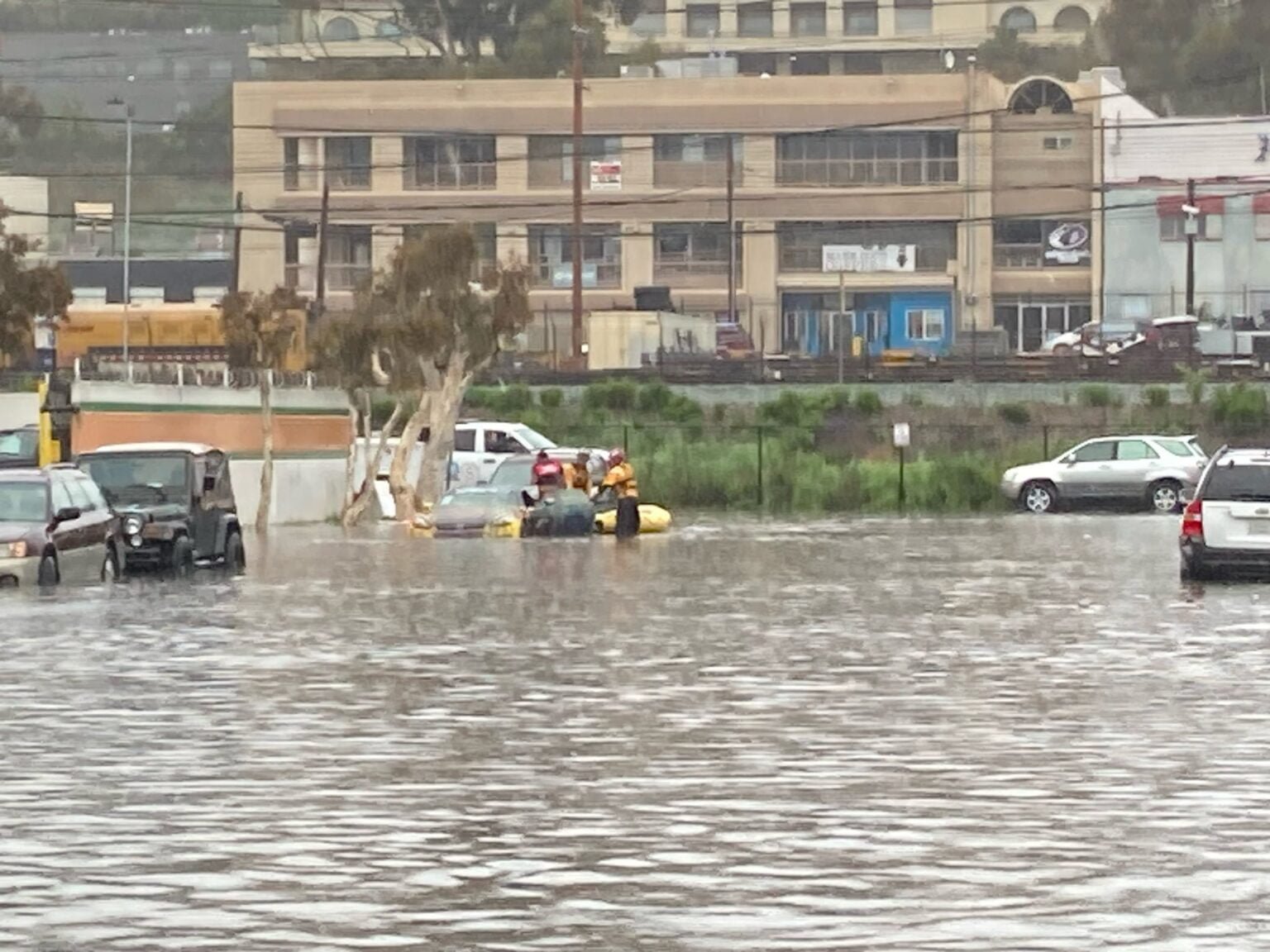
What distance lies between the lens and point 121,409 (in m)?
60.3

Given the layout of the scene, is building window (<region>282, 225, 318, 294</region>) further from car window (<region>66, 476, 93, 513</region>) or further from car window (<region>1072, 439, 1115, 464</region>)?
car window (<region>66, 476, 93, 513</region>)

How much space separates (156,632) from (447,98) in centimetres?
8937

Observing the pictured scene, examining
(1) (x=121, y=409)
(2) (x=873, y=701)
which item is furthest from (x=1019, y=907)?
(1) (x=121, y=409)

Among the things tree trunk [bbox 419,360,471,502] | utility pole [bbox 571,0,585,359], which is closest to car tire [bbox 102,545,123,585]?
tree trunk [bbox 419,360,471,502]

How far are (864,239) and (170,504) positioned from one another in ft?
251

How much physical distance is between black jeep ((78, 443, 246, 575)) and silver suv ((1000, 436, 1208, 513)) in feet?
95.2

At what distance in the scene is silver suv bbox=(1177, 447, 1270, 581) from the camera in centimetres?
3559

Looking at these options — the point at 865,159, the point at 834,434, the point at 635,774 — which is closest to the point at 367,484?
the point at 834,434

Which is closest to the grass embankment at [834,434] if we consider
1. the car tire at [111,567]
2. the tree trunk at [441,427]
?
the tree trunk at [441,427]

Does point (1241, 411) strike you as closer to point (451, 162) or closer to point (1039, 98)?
point (1039, 98)

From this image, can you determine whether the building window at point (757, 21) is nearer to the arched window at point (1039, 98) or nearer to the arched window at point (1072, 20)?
the arched window at point (1072, 20)

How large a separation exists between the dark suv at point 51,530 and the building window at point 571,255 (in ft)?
259

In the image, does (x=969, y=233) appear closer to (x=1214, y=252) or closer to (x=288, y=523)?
(x=1214, y=252)

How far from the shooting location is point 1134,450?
67625 mm
